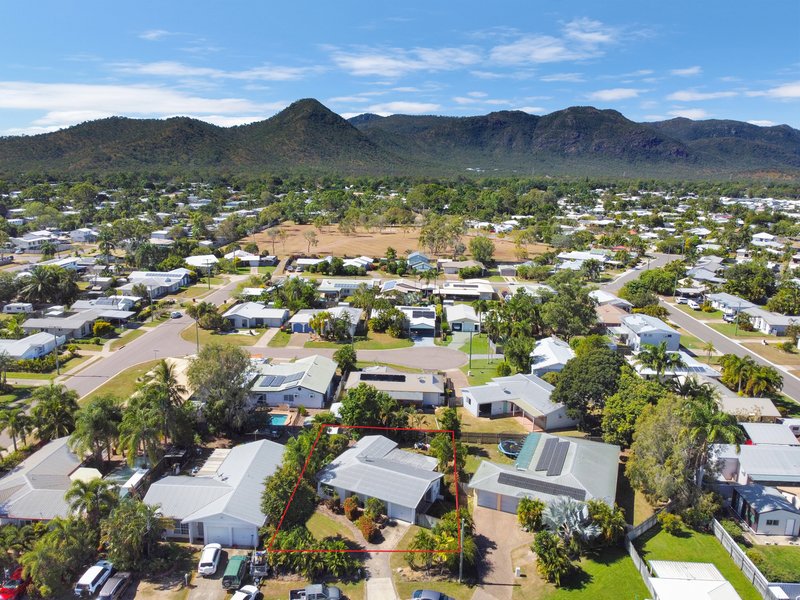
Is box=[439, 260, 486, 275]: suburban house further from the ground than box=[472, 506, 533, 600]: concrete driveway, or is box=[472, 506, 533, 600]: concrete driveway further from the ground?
box=[439, 260, 486, 275]: suburban house

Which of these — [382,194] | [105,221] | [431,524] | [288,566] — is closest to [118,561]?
[288,566]

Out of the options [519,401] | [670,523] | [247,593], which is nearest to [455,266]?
[519,401]

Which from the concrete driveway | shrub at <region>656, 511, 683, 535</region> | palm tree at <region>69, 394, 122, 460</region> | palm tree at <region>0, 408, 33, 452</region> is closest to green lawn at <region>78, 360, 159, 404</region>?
palm tree at <region>0, 408, 33, 452</region>

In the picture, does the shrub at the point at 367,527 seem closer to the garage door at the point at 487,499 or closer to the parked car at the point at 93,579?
the garage door at the point at 487,499

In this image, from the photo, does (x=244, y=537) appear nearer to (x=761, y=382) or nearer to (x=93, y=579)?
(x=93, y=579)

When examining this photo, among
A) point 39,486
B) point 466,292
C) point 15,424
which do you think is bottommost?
point 39,486

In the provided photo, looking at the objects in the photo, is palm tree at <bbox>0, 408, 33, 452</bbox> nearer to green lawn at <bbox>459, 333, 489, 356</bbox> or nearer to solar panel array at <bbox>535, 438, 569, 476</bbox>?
solar panel array at <bbox>535, 438, 569, 476</bbox>
